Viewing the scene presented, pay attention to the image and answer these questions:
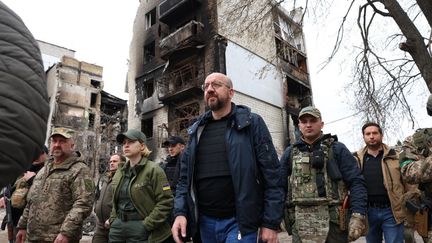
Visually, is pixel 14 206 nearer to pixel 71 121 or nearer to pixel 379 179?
pixel 379 179

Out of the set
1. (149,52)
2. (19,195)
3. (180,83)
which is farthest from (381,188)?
(149,52)

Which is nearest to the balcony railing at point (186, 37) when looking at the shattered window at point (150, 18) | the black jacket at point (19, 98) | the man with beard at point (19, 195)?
the shattered window at point (150, 18)

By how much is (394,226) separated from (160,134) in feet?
58.6

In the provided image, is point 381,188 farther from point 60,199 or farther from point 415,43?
point 60,199

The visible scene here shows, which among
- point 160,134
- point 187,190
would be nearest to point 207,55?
point 160,134

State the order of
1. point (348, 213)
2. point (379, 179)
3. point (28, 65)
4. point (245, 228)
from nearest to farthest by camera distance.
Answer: point (28, 65) < point (245, 228) < point (348, 213) < point (379, 179)

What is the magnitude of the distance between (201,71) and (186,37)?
2.12 metres

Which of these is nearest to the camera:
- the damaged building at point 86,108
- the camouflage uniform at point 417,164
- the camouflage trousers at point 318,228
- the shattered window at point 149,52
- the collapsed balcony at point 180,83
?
the camouflage uniform at point 417,164

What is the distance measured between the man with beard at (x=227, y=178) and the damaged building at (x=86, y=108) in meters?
29.5

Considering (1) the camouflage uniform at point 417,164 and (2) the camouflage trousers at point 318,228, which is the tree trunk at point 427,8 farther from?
(2) the camouflage trousers at point 318,228

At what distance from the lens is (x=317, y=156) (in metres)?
3.60

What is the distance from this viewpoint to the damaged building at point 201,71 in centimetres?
1930

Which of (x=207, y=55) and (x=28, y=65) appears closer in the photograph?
(x=28, y=65)

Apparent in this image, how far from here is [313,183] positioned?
3555mm
